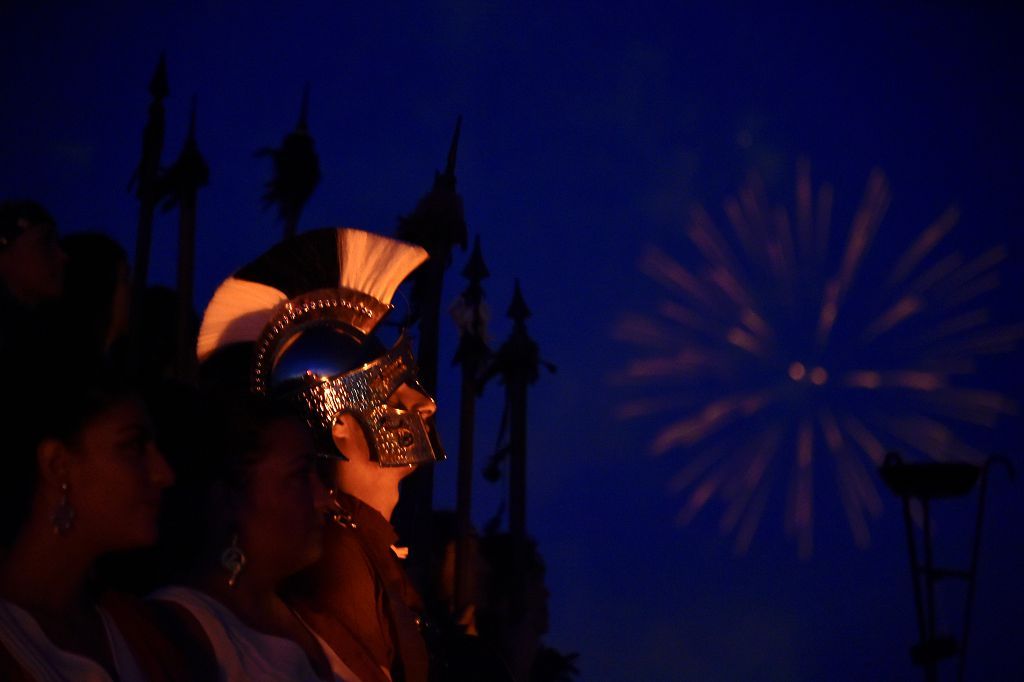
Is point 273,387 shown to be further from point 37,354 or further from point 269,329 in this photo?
point 37,354

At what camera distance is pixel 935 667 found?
829 centimetres

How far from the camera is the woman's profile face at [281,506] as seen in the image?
10.00 ft

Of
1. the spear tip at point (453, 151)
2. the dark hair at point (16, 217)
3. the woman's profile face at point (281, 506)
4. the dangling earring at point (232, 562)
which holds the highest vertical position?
the spear tip at point (453, 151)

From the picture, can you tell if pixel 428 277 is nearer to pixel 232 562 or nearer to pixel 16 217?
pixel 16 217


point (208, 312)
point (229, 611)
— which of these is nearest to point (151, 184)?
point (208, 312)

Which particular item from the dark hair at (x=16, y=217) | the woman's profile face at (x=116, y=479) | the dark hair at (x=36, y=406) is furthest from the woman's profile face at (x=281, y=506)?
the dark hair at (x=16, y=217)

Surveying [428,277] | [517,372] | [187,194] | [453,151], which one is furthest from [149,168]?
[517,372]

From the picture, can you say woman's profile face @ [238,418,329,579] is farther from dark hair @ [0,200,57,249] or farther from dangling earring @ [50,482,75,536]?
dark hair @ [0,200,57,249]

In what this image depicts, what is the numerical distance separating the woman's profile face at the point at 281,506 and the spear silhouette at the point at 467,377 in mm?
10773

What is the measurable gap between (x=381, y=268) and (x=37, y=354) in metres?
1.87

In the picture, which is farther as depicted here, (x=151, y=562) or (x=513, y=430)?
(x=513, y=430)

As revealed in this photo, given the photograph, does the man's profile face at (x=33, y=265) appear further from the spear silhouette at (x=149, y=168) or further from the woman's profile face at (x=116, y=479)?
the spear silhouette at (x=149, y=168)

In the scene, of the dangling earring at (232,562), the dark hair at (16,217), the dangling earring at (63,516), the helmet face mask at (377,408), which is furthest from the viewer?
the dark hair at (16,217)

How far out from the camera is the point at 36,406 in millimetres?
2475
